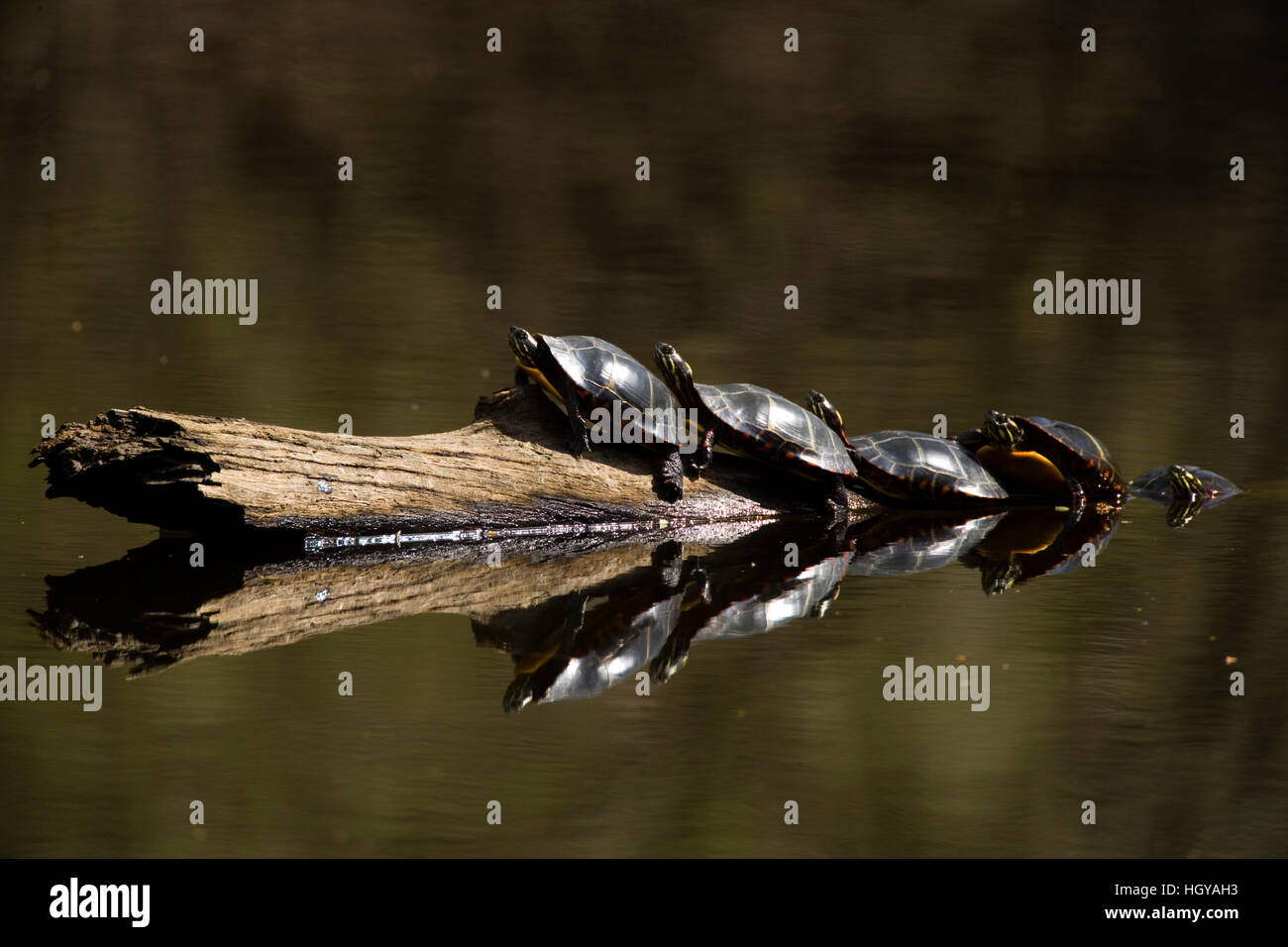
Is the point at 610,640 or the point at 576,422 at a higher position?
the point at 576,422

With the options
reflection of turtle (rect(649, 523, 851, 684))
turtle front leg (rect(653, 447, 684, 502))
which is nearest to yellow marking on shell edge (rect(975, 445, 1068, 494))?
reflection of turtle (rect(649, 523, 851, 684))

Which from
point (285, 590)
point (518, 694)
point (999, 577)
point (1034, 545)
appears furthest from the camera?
point (1034, 545)

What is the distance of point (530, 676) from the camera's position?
310cm

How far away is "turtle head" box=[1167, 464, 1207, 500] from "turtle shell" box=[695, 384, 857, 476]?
290cm

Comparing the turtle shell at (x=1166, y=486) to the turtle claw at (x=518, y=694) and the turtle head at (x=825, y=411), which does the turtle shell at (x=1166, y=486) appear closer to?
the turtle head at (x=825, y=411)

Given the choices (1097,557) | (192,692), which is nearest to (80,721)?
(192,692)

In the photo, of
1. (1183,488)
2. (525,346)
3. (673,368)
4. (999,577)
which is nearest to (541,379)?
(525,346)

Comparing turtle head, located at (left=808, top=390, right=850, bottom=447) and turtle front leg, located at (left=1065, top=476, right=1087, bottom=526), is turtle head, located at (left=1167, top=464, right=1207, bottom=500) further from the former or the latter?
turtle head, located at (left=808, top=390, right=850, bottom=447)

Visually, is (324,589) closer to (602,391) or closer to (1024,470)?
(602,391)

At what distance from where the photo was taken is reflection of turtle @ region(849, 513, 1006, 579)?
16.1 feet

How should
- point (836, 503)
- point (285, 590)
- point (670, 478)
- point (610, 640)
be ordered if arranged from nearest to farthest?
point (610, 640) → point (285, 590) → point (670, 478) → point (836, 503)

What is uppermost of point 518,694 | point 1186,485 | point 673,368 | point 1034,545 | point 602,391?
point 673,368

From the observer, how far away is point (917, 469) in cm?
653

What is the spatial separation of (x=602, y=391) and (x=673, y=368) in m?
0.56
